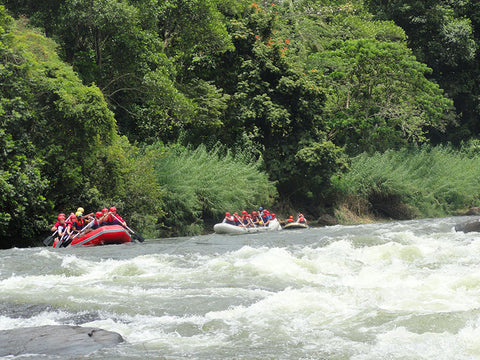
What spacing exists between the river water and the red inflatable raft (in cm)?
397

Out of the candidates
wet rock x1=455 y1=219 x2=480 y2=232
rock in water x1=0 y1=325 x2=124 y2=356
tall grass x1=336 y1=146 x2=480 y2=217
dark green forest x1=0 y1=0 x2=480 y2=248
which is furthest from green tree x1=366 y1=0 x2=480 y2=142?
rock in water x1=0 y1=325 x2=124 y2=356

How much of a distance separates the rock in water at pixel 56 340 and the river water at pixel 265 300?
18 cm

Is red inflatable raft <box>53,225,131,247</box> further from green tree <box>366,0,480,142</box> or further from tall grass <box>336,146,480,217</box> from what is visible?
green tree <box>366,0,480,142</box>

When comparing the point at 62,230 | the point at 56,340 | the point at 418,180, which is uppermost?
the point at 56,340

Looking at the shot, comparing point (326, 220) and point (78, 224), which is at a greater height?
point (78, 224)

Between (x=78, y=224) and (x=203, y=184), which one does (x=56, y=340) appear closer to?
(x=78, y=224)

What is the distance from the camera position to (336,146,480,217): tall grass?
32.1 metres

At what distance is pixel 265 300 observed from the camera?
8.77 metres

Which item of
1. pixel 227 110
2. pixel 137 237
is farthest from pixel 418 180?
pixel 137 237

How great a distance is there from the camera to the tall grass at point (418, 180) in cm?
3208

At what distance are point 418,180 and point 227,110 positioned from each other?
1099 cm

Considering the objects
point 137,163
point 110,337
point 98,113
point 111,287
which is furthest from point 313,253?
point 137,163

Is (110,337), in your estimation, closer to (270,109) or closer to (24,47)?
(24,47)

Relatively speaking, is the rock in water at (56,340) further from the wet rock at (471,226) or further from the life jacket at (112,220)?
the wet rock at (471,226)
